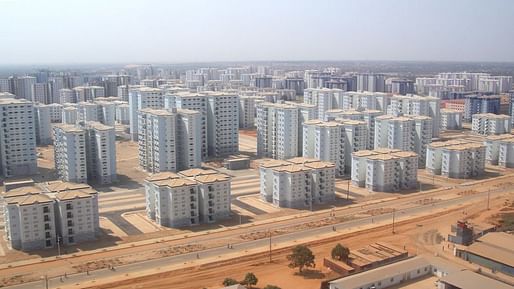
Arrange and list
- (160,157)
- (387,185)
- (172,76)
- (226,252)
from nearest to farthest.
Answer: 1. (226,252)
2. (387,185)
3. (160,157)
4. (172,76)

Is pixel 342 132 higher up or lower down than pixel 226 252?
higher up

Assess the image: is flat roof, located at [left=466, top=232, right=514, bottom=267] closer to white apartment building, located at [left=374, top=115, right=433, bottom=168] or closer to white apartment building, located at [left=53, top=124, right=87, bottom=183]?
white apartment building, located at [left=374, top=115, right=433, bottom=168]

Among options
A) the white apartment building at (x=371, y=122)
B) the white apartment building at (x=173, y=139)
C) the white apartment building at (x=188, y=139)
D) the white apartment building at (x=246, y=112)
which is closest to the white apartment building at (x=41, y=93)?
the white apartment building at (x=246, y=112)

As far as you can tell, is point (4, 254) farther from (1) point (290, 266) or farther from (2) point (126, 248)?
(1) point (290, 266)

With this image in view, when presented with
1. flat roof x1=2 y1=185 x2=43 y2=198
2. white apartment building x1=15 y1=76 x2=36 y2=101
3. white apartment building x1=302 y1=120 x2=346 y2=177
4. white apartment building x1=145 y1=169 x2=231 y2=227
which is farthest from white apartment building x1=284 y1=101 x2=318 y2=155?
white apartment building x1=15 y1=76 x2=36 y2=101

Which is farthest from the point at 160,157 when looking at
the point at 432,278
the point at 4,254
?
the point at 432,278

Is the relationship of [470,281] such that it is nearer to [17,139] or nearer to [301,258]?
[301,258]
